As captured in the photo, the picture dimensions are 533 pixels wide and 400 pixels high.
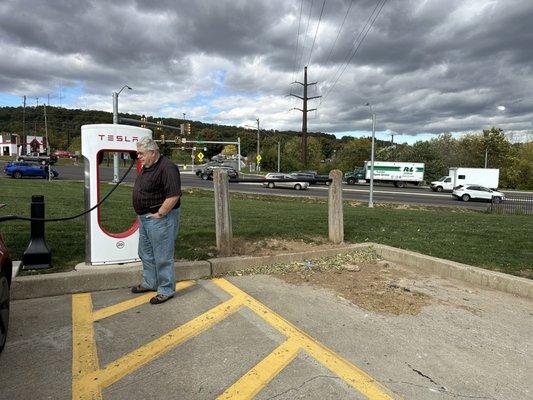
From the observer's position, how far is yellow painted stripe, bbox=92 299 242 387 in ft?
10.1

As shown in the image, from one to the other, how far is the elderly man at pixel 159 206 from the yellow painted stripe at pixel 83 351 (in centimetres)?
71

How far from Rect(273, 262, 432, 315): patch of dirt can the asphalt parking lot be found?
14 cm

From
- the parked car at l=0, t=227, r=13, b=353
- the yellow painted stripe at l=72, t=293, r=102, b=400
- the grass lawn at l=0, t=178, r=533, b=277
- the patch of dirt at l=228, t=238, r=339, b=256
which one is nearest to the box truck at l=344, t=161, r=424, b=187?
the grass lawn at l=0, t=178, r=533, b=277

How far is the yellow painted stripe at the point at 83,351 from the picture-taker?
2864mm

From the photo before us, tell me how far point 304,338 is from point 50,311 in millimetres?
2593

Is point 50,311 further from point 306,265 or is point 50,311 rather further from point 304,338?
point 306,265

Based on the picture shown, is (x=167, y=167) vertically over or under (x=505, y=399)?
over

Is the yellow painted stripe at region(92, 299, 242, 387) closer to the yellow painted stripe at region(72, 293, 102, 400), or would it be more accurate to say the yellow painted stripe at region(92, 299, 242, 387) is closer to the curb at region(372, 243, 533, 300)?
the yellow painted stripe at region(72, 293, 102, 400)

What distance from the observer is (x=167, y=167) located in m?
4.57

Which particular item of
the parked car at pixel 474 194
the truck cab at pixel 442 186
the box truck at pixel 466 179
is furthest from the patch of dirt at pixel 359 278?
the box truck at pixel 466 179

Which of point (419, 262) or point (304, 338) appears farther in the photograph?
point (419, 262)

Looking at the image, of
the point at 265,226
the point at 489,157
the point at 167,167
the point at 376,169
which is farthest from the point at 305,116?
the point at 167,167

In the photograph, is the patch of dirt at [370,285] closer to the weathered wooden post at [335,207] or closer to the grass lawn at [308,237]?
the weathered wooden post at [335,207]

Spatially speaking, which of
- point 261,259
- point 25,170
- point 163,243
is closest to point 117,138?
point 163,243
